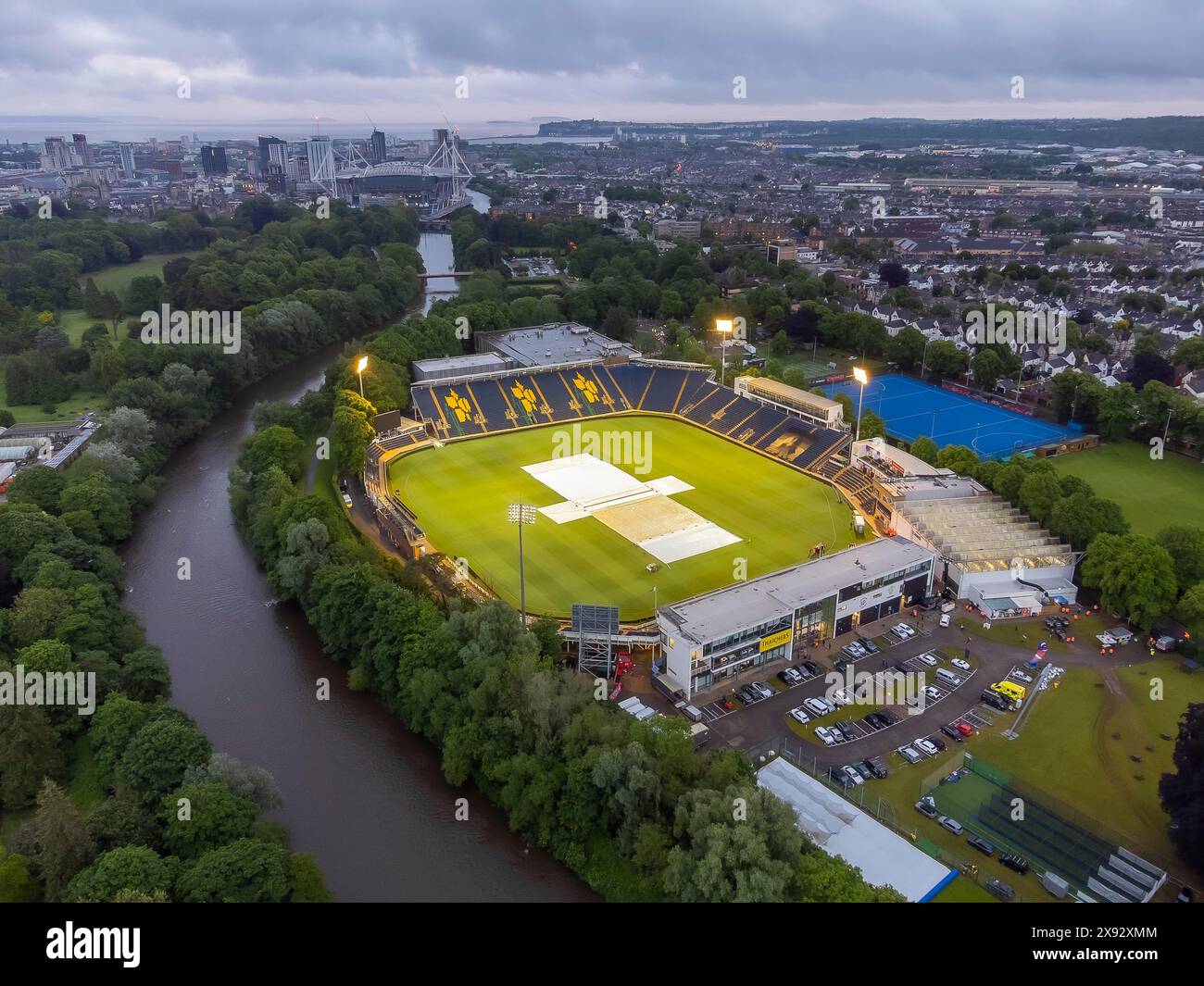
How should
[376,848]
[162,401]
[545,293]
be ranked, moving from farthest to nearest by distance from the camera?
[545,293]
[162,401]
[376,848]

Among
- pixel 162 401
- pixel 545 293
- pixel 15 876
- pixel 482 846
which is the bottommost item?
pixel 482 846

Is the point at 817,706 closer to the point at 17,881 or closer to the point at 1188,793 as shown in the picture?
the point at 1188,793

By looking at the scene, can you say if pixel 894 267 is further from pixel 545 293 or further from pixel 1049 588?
pixel 1049 588

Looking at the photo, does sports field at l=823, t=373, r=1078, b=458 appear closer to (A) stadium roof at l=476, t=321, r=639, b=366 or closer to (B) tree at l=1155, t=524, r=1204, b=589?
(A) stadium roof at l=476, t=321, r=639, b=366

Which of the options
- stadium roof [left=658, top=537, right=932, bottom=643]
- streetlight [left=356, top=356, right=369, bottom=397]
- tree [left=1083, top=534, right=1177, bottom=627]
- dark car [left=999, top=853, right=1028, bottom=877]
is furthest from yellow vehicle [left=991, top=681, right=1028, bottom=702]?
streetlight [left=356, top=356, right=369, bottom=397]

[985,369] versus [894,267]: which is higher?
[894,267]

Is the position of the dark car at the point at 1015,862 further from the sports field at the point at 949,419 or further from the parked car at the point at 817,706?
the sports field at the point at 949,419

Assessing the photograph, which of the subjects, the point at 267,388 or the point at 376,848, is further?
the point at 267,388

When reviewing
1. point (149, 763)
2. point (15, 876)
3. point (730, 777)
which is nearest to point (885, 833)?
point (730, 777)
